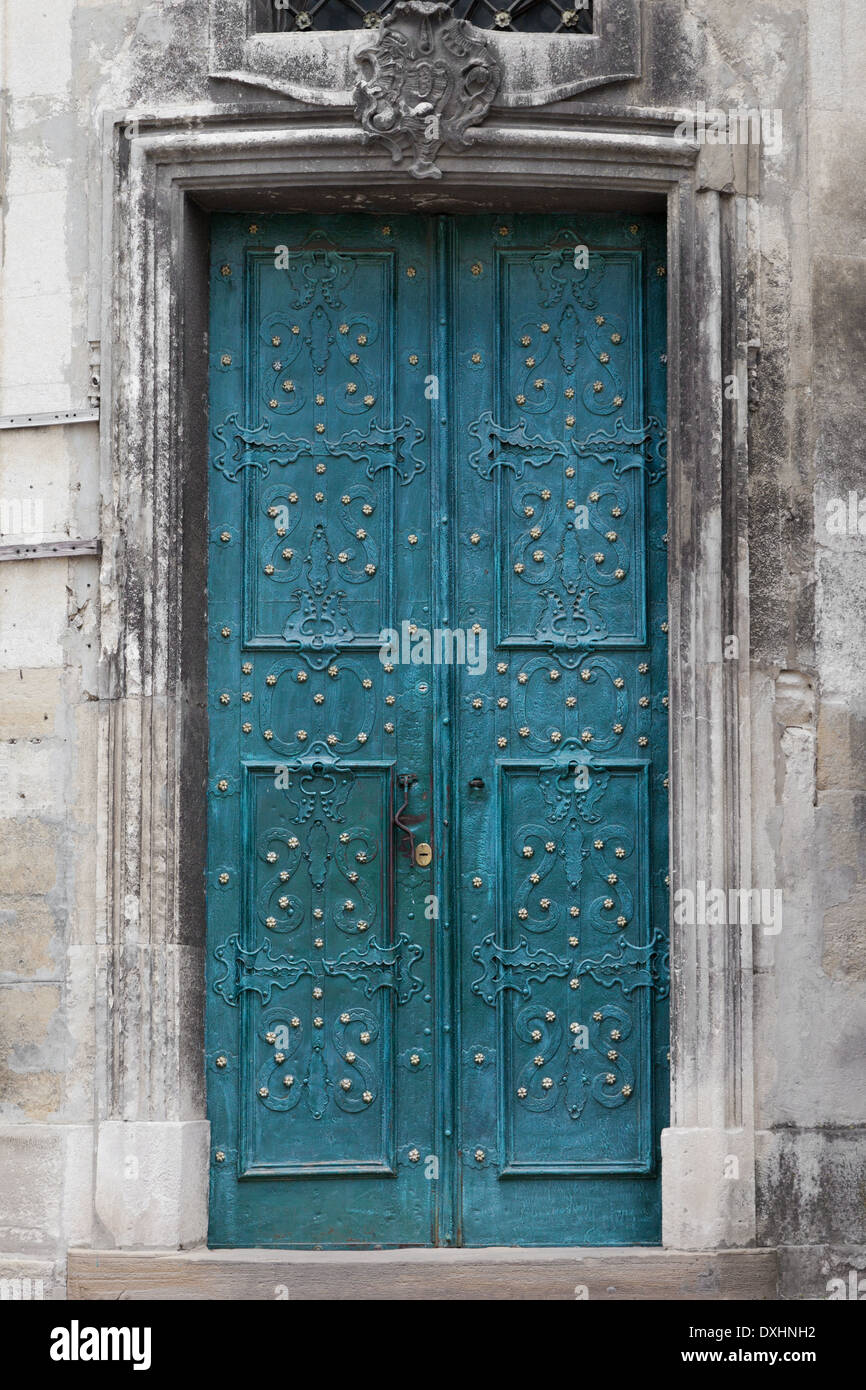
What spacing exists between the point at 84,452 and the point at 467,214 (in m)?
1.51

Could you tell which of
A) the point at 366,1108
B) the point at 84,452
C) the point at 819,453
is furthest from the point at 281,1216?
the point at 819,453

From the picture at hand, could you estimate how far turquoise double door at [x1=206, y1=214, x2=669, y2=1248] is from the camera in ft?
20.5

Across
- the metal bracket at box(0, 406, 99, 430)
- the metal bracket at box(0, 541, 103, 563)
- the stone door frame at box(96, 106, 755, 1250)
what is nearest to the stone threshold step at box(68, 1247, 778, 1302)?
the stone door frame at box(96, 106, 755, 1250)

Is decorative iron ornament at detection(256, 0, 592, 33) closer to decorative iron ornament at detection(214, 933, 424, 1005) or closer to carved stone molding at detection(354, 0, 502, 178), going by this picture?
carved stone molding at detection(354, 0, 502, 178)

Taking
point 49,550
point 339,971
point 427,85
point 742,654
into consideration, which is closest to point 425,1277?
point 339,971

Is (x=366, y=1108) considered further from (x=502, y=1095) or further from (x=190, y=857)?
(x=190, y=857)

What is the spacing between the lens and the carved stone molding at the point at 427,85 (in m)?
6.28

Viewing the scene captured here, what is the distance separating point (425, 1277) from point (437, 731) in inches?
66.6

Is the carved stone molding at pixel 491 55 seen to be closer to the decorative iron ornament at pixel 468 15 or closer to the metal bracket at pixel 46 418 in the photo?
the decorative iron ornament at pixel 468 15

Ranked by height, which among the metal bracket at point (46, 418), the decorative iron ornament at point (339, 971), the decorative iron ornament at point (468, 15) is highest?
the decorative iron ornament at point (468, 15)

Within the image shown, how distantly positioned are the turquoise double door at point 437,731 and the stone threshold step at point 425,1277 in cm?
29

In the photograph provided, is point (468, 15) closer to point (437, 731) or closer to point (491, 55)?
point (491, 55)

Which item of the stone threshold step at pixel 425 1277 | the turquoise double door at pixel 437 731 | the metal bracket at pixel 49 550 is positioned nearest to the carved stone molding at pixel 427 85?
the turquoise double door at pixel 437 731

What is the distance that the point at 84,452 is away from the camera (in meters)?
6.37
